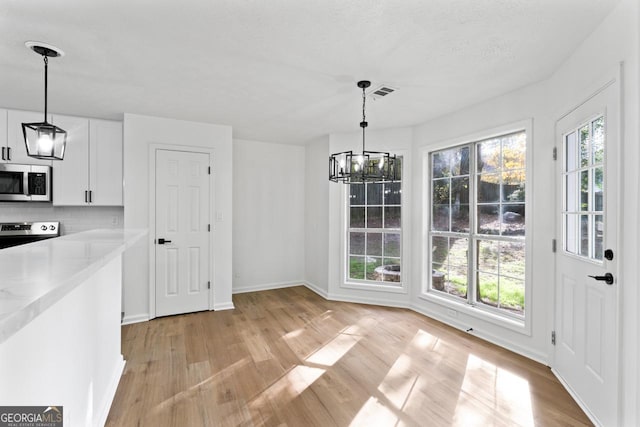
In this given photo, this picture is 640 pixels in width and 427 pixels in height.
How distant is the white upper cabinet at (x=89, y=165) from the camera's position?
149 inches

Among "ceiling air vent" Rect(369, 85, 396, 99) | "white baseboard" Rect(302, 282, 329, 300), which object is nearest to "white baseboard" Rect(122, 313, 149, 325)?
"white baseboard" Rect(302, 282, 329, 300)

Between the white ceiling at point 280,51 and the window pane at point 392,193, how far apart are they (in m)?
1.19

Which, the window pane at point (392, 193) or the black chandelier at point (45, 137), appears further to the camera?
the window pane at point (392, 193)

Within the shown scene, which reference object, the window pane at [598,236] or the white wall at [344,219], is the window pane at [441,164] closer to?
the white wall at [344,219]

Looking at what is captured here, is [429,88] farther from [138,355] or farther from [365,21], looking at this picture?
[138,355]

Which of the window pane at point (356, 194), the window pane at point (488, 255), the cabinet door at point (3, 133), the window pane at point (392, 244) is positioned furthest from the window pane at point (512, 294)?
the cabinet door at point (3, 133)

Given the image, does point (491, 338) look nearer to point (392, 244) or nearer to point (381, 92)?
point (392, 244)

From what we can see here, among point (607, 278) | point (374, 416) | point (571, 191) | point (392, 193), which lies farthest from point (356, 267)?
point (607, 278)

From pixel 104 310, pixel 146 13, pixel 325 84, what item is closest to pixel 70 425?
pixel 104 310

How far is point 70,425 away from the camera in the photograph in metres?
1.40

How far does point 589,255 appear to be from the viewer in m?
2.18

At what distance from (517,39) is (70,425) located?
3375mm

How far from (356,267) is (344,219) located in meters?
0.75

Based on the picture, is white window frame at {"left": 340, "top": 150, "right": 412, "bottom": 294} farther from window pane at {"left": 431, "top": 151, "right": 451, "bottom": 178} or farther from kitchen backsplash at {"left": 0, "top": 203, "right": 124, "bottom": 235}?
kitchen backsplash at {"left": 0, "top": 203, "right": 124, "bottom": 235}
